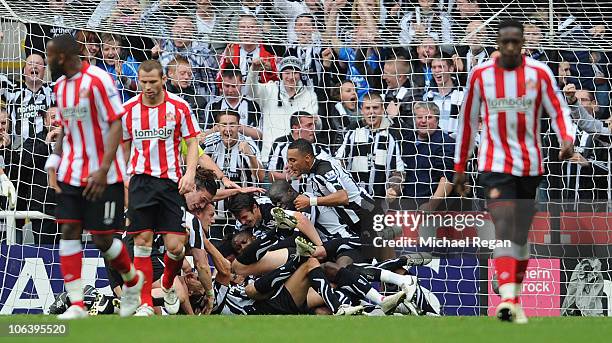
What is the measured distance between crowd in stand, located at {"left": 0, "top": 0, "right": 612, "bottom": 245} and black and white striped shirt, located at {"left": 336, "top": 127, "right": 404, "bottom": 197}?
14mm

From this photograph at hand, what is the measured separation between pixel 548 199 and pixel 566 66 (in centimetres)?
175

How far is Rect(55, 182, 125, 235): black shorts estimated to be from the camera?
338 inches

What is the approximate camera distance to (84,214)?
8648mm

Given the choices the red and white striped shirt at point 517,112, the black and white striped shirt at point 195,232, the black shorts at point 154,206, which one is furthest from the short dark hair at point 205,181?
the red and white striped shirt at point 517,112

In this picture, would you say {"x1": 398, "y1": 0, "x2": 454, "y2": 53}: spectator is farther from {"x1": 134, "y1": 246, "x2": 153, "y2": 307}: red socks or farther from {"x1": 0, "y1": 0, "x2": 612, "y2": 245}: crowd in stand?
{"x1": 134, "y1": 246, "x2": 153, "y2": 307}: red socks

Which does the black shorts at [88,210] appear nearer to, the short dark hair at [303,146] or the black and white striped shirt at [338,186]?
the short dark hair at [303,146]

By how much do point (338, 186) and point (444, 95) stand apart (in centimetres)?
212

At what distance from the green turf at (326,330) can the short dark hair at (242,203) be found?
3059 mm

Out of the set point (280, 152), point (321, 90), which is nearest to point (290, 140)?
point (280, 152)

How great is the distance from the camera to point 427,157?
13.3m

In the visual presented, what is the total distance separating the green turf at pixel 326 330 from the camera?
6.77 meters

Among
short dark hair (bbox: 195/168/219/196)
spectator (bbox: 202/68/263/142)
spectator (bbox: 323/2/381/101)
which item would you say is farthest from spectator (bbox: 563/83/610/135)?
short dark hair (bbox: 195/168/219/196)

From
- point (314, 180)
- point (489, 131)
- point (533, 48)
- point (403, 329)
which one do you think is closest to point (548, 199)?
point (533, 48)

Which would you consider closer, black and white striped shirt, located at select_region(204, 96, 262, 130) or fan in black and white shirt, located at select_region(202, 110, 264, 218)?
fan in black and white shirt, located at select_region(202, 110, 264, 218)
